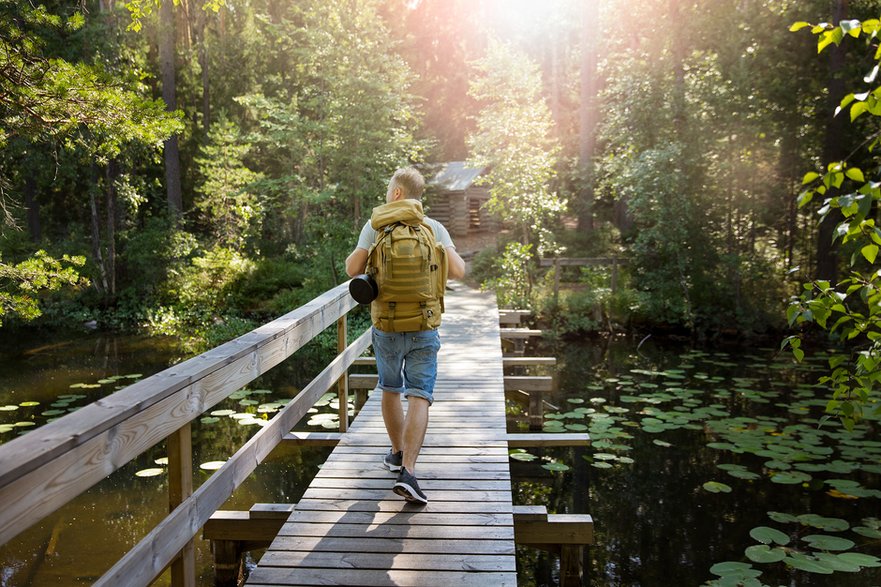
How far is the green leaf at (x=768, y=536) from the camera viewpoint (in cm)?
564

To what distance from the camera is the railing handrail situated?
1.65 meters

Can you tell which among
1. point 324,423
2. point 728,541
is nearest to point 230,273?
point 324,423

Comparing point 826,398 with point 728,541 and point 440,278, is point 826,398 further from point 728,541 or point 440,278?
point 440,278

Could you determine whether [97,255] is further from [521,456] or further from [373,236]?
[373,236]

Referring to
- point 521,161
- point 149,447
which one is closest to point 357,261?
point 149,447

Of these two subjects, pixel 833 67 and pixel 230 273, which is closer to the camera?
pixel 833 67

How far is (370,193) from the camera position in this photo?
55.3 feet

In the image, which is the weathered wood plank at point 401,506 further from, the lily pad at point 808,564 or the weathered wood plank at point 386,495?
the lily pad at point 808,564

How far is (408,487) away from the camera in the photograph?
3875 millimetres

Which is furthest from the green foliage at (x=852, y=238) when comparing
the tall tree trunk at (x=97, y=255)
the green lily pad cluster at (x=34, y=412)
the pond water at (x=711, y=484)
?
the tall tree trunk at (x=97, y=255)

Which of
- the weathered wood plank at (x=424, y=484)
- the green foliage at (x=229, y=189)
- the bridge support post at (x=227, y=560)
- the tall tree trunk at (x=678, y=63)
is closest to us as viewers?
the weathered wood plank at (x=424, y=484)

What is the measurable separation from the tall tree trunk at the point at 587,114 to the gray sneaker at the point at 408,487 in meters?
21.4

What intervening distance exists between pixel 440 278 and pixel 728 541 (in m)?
3.65

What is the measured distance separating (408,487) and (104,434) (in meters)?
2.09
